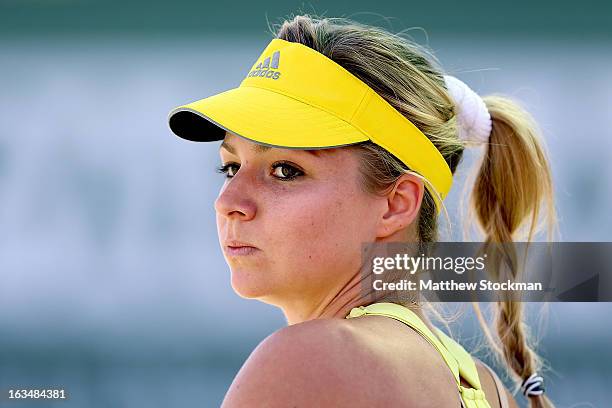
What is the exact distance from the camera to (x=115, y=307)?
444 centimetres

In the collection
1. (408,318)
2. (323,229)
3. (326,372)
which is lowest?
(326,372)

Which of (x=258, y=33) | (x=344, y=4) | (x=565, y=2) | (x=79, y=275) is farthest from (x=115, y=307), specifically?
(x=565, y=2)

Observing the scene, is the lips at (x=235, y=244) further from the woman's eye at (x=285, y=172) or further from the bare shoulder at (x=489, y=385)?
the bare shoulder at (x=489, y=385)

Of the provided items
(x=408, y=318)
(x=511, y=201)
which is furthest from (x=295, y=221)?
(x=511, y=201)

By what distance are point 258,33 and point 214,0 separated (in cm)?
32

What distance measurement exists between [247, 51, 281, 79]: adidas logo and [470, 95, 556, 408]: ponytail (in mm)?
493

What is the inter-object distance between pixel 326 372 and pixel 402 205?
466 millimetres

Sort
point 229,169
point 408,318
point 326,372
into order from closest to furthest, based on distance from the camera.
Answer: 1. point 326,372
2. point 408,318
3. point 229,169

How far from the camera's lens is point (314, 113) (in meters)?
1.53

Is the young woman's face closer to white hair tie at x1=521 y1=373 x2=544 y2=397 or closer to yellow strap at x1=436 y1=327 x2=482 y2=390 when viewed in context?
yellow strap at x1=436 y1=327 x2=482 y2=390

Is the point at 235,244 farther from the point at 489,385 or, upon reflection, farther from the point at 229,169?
the point at 489,385

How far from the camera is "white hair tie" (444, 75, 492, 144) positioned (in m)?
1.74

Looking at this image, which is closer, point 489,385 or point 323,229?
point 323,229

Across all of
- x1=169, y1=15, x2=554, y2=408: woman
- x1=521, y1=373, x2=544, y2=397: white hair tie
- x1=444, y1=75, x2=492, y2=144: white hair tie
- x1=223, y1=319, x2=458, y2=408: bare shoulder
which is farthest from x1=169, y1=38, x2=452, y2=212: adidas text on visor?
x1=521, y1=373, x2=544, y2=397: white hair tie
